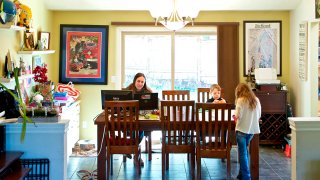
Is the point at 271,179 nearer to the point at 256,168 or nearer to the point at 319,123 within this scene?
the point at 256,168

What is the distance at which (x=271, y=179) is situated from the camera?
15.5ft

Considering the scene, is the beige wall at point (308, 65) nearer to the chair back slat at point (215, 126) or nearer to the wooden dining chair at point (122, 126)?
the chair back slat at point (215, 126)

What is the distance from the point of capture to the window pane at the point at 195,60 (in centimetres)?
681

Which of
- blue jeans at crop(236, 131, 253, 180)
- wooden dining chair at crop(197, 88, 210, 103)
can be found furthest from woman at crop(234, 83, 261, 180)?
wooden dining chair at crop(197, 88, 210, 103)

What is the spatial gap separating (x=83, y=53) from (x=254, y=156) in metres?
3.42

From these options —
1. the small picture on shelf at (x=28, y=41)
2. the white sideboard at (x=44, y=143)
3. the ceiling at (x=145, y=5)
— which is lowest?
the white sideboard at (x=44, y=143)

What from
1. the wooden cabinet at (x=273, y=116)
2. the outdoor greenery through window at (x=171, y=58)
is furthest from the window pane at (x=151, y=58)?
the wooden cabinet at (x=273, y=116)

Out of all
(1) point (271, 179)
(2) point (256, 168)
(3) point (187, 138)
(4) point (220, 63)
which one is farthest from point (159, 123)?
(4) point (220, 63)

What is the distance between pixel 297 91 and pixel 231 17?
1610 millimetres

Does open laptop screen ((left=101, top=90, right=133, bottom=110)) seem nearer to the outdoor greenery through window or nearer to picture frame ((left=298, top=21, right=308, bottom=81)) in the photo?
the outdoor greenery through window

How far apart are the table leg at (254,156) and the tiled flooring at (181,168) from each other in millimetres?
289

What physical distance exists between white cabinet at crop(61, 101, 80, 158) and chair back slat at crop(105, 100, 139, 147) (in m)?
1.27

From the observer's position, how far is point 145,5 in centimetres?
636

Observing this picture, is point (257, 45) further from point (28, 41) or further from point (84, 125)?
point (28, 41)
